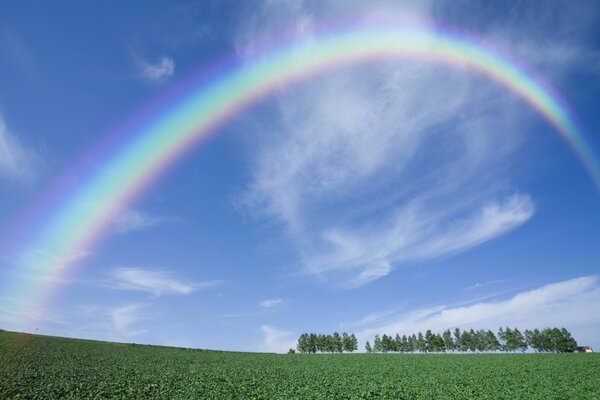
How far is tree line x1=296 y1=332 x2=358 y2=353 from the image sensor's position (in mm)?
189250

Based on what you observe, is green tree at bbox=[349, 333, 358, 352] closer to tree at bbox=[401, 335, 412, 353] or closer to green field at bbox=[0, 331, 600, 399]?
tree at bbox=[401, 335, 412, 353]

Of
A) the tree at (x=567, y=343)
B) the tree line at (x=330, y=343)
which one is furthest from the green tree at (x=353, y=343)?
the tree at (x=567, y=343)

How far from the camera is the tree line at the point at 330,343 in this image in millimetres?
189250

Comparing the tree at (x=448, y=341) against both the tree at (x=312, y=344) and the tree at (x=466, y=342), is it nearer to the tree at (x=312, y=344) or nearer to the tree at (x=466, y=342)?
the tree at (x=466, y=342)

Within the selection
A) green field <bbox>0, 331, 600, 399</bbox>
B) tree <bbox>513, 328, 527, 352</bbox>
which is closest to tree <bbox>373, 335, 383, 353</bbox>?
tree <bbox>513, 328, 527, 352</bbox>

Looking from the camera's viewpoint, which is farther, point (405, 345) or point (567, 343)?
point (405, 345)

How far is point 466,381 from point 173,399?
37.7 meters

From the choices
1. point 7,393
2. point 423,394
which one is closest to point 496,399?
point 423,394

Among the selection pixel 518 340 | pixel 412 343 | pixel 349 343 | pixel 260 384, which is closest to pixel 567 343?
pixel 518 340

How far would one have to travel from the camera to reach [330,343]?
193m

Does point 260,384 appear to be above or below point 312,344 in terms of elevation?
below

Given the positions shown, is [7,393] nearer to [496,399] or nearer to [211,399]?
[211,399]

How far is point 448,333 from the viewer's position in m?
174

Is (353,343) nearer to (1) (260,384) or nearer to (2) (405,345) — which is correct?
(2) (405,345)
